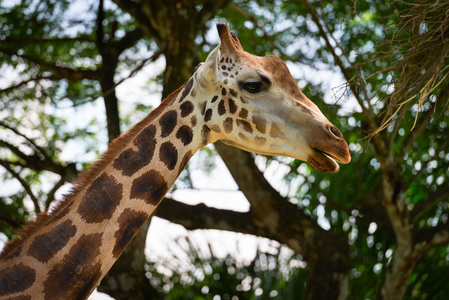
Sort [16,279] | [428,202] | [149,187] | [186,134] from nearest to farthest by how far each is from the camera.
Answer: [16,279] → [149,187] → [186,134] → [428,202]

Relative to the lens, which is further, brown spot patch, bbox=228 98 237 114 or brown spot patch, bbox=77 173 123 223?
brown spot patch, bbox=228 98 237 114

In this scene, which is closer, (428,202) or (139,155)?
(139,155)

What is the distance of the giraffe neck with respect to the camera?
2803mm

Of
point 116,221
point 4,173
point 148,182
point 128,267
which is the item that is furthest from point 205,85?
point 4,173

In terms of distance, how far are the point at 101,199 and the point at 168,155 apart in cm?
43

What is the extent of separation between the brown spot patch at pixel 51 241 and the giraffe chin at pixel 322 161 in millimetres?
1263

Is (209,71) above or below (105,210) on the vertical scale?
above

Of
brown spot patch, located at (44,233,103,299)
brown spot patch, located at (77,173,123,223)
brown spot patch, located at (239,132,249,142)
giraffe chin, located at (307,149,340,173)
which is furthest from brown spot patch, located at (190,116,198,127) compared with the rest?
brown spot patch, located at (44,233,103,299)

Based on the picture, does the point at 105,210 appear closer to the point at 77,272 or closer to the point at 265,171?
the point at 77,272

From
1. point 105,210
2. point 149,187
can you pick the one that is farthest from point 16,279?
point 149,187

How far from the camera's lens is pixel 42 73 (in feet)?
22.9

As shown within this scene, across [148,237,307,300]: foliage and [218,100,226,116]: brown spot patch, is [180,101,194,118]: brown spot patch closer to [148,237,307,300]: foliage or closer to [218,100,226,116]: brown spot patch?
[218,100,226,116]: brown spot patch

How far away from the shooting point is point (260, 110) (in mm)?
3111

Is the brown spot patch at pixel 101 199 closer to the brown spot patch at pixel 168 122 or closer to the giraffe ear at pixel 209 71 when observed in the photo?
the brown spot patch at pixel 168 122
